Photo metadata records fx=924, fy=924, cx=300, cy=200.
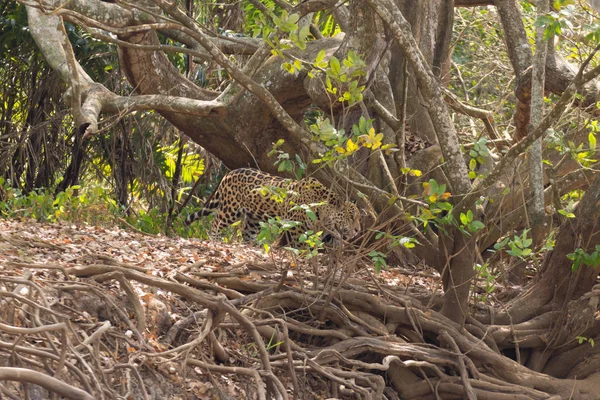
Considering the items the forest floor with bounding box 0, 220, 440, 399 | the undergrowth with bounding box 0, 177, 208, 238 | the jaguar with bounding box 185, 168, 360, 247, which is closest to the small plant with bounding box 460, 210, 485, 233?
the forest floor with bounding box 0, 220, 440, 399

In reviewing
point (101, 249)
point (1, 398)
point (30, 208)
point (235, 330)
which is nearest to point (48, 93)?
point (30, 208)

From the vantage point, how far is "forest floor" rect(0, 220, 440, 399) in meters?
4.18

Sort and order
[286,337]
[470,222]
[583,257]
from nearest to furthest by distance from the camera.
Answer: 1. [286,337]
2. [470,222]
3. [583,257]

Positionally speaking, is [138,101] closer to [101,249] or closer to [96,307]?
[101,249]

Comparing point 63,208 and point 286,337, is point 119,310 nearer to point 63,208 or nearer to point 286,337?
point 286,337

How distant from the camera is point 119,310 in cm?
506

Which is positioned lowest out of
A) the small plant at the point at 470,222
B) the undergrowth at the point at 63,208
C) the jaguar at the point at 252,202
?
the jaguar at the point at 252,202

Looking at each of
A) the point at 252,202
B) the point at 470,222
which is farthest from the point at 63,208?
the point at 470,222

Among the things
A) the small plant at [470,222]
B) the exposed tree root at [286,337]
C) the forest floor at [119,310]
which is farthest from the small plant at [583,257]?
the forest floor at [119,310]

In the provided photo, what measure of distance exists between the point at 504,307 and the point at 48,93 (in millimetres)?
7901

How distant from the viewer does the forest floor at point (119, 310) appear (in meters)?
4.18

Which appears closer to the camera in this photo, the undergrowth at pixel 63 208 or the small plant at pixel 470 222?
the small plant at pixel 470 222

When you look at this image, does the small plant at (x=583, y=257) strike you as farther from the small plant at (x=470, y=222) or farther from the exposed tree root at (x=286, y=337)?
the small plant at (x=470, y=222)

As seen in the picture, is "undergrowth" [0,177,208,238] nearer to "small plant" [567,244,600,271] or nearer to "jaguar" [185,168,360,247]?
"jaguar" [185,168,360,247]
